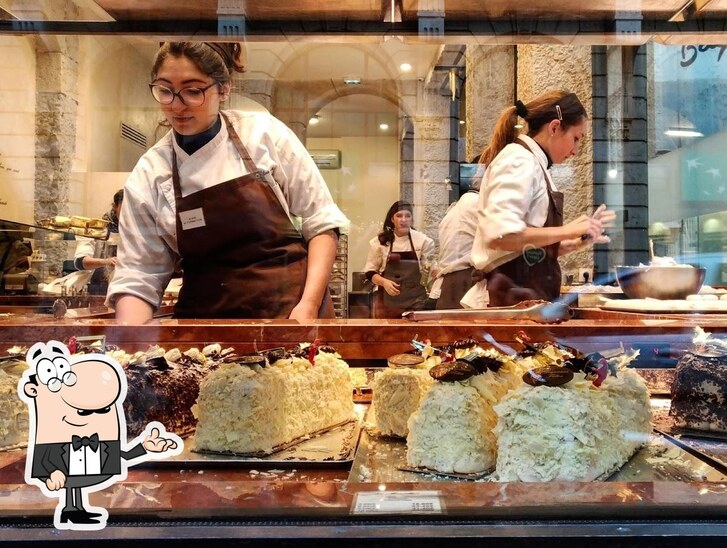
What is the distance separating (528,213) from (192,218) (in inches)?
32.8

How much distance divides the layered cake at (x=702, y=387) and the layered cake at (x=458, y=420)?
1.29 feet

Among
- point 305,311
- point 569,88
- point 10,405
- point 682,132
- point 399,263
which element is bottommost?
point 10,405

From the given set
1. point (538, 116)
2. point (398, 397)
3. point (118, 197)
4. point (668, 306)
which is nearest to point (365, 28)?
point (538, 116)

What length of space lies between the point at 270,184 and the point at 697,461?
1.10 m

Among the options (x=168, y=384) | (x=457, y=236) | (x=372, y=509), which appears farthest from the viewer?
(x=457, y=236)

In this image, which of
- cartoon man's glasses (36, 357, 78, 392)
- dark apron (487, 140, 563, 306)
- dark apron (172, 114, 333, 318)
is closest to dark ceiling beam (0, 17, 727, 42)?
dark apron (172, 114, 333, 318)

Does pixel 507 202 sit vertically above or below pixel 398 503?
above

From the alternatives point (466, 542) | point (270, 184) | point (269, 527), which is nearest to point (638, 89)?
point (270, 184)

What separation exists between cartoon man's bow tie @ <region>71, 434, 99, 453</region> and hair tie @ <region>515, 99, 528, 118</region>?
137cm

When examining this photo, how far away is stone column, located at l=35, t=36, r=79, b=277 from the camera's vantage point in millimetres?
1517

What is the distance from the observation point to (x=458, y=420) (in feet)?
3.58

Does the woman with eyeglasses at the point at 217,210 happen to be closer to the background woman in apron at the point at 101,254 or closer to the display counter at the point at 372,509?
the background woman in apron at the point at 101,254

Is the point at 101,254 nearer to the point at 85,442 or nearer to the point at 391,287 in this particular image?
the point at 391,287

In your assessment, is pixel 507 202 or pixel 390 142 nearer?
pixel 507 202
